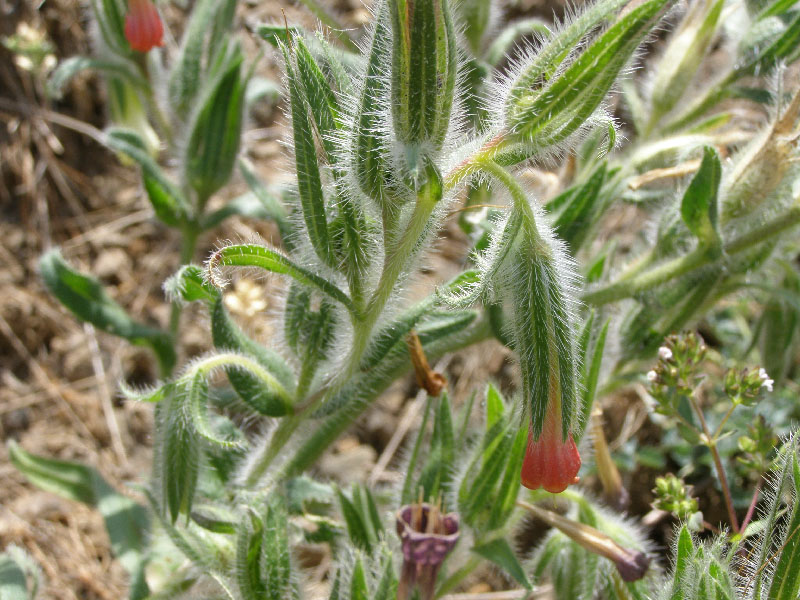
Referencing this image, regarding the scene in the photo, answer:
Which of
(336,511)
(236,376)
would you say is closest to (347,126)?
(236,376)

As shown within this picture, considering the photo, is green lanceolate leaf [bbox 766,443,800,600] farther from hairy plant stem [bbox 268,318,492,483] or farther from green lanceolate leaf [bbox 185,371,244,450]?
green lanceolate leaf [bbox 185,371,244,450]

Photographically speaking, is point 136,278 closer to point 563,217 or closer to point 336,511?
point 336,511

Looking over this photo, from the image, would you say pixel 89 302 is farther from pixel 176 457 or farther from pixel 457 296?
pixel 457 296

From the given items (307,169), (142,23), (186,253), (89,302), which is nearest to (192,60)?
(142,23)

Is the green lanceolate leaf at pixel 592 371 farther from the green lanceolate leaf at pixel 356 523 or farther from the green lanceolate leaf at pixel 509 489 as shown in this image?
the green lanceolate leaf at pixel 356 523

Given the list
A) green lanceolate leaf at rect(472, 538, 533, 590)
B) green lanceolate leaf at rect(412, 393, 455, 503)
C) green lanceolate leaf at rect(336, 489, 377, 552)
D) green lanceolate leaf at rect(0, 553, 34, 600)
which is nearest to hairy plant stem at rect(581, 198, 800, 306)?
green lanceolate leaf at rect(412, 393, 455, 503)

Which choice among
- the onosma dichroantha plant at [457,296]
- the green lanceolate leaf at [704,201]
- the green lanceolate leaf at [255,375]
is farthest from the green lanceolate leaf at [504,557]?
the green lanceolate leaf at [704,201]
